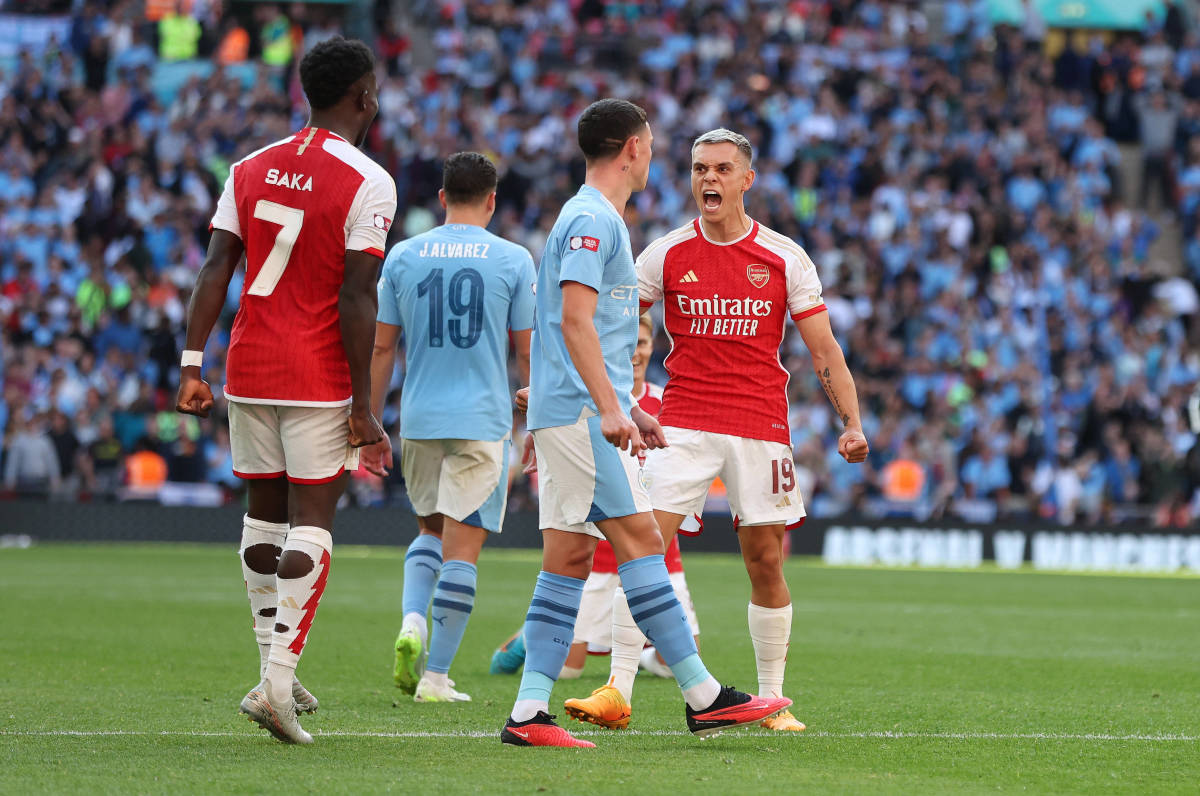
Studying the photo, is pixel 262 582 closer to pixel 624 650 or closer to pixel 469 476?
pixel 624 650

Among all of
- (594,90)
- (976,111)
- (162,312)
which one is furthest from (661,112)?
(162,312)

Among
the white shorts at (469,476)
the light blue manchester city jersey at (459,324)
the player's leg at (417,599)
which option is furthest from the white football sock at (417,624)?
the light blue manchester city jersey at (459,324)

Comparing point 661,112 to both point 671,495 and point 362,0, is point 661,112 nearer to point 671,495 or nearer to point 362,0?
point 362,0

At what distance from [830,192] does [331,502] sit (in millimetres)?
21184

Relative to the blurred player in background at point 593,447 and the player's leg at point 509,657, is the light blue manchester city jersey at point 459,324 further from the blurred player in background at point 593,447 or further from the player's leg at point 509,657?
the blurred player in background at point 593,447

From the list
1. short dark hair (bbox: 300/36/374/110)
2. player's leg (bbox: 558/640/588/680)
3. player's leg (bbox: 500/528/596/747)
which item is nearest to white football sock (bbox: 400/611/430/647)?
player's leg (bbox: 558/640/588/680)

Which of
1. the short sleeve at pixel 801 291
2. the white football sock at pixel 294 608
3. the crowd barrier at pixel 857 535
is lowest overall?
the crowd barrier at pixel 857 535

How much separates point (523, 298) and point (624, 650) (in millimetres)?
1988

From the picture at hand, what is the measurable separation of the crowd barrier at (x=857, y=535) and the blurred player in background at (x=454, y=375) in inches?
514

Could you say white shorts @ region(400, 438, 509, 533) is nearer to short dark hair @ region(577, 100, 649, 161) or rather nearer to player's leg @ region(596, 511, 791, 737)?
player's leg @ region(596, 511, 791, 737)

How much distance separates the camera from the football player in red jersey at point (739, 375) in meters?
6.84

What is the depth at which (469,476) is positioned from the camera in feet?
26.0

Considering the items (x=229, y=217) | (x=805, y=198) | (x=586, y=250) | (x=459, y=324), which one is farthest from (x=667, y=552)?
(x=805, y=198)

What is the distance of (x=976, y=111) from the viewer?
28.2 metres
